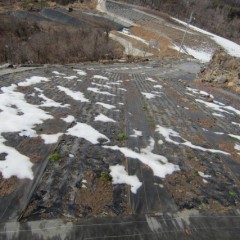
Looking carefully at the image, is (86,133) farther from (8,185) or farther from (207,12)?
(207,12)

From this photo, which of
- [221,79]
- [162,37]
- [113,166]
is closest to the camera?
[113,166]

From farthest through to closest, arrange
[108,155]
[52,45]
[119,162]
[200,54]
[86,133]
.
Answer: [200,54] → [52,45] → [86,133] → [108,155] → [119,162]

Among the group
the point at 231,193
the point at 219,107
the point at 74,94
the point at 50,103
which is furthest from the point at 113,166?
the point at 219,107

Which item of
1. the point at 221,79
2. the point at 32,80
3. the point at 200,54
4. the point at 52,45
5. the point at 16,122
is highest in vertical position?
the point at 16,122

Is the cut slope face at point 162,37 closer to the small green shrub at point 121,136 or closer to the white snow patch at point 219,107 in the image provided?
the white snow patch at point 219,107

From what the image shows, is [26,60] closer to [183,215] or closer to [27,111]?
[27,111]

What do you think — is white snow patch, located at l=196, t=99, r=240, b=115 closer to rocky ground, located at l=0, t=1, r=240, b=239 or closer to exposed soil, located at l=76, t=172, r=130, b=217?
rocky ground, located at l=0, t=1, r=240, b=239

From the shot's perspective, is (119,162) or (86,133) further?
(86,133)

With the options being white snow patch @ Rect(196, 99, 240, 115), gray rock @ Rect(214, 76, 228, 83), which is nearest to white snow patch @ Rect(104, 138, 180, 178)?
white snow patch @ Rect(196, 99, 240, 115)
